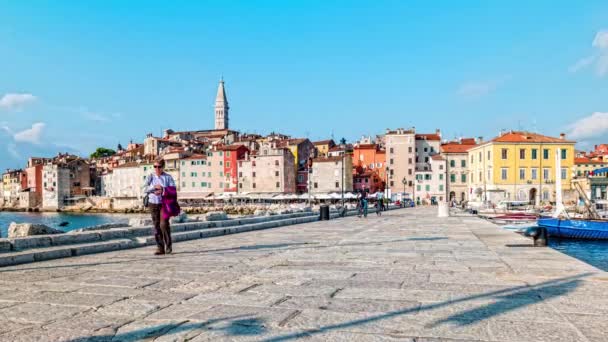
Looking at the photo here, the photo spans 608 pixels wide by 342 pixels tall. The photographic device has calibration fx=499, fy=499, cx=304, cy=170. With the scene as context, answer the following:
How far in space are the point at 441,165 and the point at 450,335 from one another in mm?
87612

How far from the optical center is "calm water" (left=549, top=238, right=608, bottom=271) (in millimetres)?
22823

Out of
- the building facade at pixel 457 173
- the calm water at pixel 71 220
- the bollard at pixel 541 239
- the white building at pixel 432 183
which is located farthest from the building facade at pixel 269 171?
the bollard at pixel 541 239

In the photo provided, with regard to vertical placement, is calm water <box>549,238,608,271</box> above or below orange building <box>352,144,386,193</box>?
below

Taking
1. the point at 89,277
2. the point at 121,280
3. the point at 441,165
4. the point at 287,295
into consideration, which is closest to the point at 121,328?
the point at 287,295

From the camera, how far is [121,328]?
13.3ft

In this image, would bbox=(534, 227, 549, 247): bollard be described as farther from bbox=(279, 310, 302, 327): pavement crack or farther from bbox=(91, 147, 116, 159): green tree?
bbox=(91, 147, 116, 159): green tree

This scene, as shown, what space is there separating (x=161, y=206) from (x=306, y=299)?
5.20 meters

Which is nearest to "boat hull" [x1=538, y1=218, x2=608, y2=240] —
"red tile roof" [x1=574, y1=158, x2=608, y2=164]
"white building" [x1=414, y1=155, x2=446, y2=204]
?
"white building" [x1=414, y1=155, x2=446, y2=204]

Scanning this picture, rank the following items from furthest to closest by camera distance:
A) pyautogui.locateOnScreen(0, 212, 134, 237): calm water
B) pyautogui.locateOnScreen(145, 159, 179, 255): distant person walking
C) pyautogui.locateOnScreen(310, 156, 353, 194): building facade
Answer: pyautogui.locateOnScreen(310, 156, 353, 194): building facade
pyautogui.locateOnScreen(0, 212, 134, 237): calm water
pyautogui.locateOnScreen(145, 159, 179, 255): distant person walking

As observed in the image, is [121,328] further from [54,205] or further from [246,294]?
[54,205]

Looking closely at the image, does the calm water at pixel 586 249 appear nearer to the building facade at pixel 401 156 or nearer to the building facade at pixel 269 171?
the building facade at pixel 401 156

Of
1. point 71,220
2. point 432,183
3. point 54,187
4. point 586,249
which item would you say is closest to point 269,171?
point 432,183

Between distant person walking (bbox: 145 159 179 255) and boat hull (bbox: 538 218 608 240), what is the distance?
2772cm

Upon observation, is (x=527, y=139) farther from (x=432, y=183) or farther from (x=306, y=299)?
(x=306, y=299)
